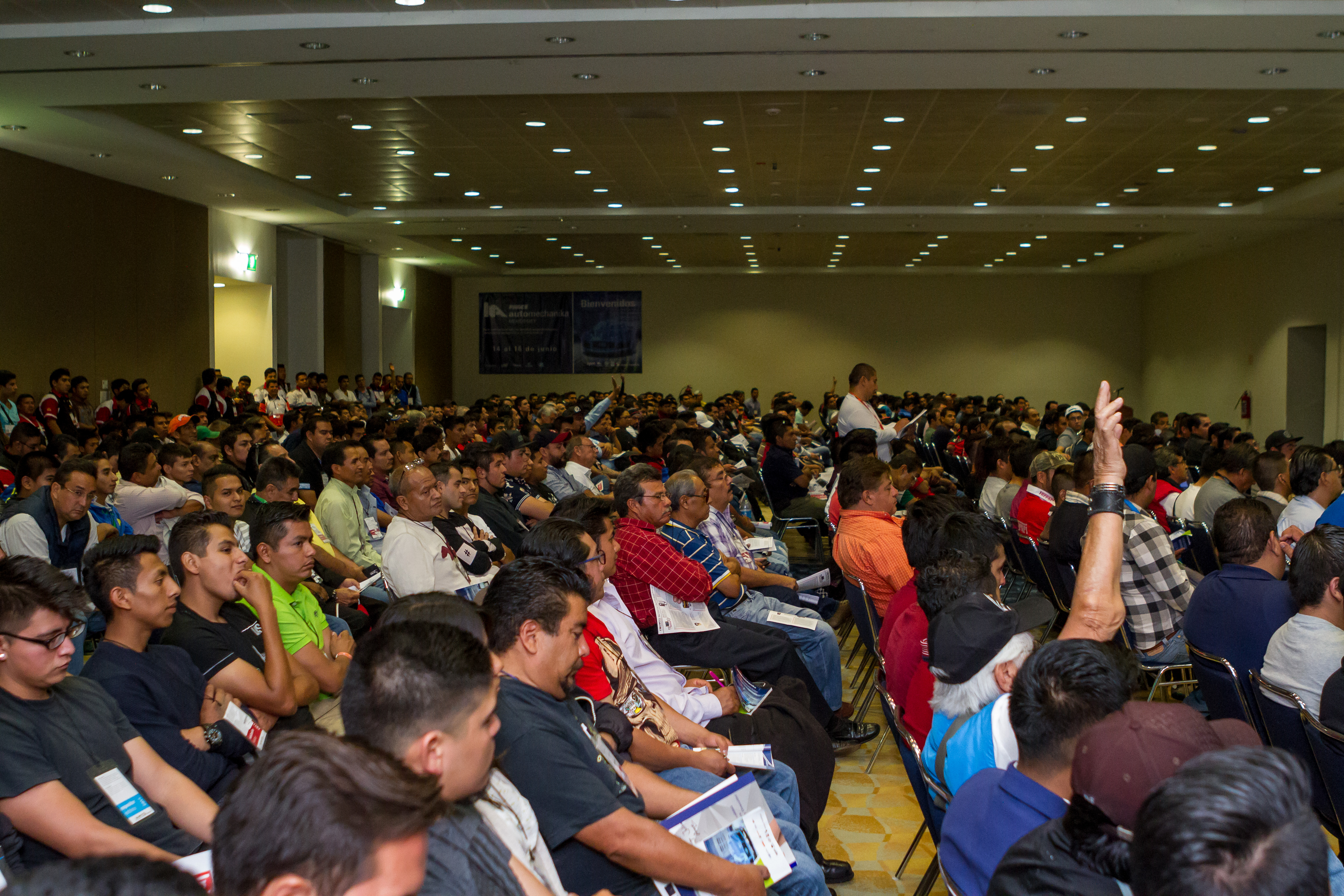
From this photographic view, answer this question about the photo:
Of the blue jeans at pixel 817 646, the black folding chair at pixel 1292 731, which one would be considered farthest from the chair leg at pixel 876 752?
the black folding chair at pixel 1292 731

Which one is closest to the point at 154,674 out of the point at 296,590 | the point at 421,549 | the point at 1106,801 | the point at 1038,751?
the point at 296,590

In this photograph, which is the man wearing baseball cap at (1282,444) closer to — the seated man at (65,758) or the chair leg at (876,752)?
the chair leg at (876,752)

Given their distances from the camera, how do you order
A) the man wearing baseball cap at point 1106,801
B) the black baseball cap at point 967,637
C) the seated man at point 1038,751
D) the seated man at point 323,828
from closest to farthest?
1. the seated man at point 323,828
2. the man wearing baseball cap at point 1106,801
3. the seated man at point 1038,751
4. the black baseball cap at point 967,637

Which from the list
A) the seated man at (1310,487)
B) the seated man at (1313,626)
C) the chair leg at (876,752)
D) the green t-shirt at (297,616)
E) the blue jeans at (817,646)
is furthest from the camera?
the seated man at (1310,487)

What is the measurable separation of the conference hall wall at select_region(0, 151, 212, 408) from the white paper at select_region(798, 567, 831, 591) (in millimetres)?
9480

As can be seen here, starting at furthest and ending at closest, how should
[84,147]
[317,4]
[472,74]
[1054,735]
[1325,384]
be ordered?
[1325,384] → [84,147] → [472,74] → [317,4] → [1054,735]

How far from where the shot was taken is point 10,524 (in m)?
4.79

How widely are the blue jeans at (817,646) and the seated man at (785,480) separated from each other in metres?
3.33

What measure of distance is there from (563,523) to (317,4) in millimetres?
5222

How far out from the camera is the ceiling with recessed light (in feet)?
23.0

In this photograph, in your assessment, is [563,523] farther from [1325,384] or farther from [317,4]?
[1325,384]

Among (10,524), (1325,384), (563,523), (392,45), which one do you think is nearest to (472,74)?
(392,45)

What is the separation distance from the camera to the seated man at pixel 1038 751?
174 cm

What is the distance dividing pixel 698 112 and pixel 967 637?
7.93m
